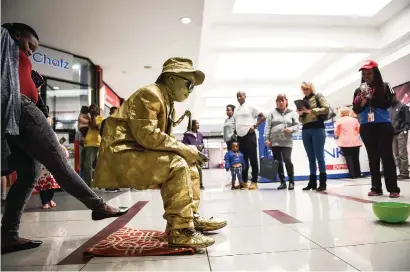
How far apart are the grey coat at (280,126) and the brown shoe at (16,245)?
3426mm

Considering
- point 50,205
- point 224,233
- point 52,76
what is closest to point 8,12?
point 52,76

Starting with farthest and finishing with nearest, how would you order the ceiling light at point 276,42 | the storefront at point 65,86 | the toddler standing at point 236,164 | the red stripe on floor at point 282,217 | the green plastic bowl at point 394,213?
the ceiling light at point 276,42 → the storefront at point 65,86 → the toddler standing at point 236,164 → the red stripe on floor at point 282,217 → the green plastic bowl at point 394,213

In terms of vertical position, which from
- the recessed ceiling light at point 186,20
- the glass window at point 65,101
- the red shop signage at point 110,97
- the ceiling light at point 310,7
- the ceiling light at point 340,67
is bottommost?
the glass window at point 65,101

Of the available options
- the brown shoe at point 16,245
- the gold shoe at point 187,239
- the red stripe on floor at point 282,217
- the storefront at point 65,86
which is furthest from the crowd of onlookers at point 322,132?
the storefront at point 65,86

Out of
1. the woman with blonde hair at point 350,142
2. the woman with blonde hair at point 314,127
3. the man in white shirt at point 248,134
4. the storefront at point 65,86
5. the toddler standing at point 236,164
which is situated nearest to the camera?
the woman with blonde hair at point 314,127

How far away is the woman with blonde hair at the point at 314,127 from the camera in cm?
369

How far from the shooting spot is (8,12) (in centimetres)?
438

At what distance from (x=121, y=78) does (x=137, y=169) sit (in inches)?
294

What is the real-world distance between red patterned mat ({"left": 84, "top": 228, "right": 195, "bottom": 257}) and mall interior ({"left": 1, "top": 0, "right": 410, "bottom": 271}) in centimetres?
1

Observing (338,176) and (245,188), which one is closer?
(245,188)

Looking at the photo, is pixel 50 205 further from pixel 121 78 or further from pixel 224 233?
pixel 121 78

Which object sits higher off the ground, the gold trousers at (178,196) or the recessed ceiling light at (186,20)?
the recessed ceiling light at (186,20)

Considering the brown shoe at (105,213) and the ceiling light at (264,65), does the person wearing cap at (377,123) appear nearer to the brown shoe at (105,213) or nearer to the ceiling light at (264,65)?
the brown shoe at (105,213)

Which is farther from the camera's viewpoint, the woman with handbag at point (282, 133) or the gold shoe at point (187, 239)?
the woman with handbag at point (282, 133)
